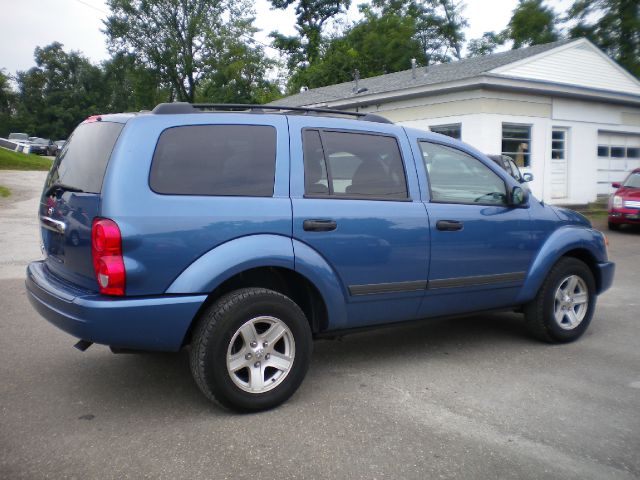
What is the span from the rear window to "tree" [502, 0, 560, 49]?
1343 inches

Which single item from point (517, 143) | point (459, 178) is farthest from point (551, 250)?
point (517, 143)

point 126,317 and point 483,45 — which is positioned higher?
point 483,45

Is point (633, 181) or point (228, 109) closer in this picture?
point (228, 109)

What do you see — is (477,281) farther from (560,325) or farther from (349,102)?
(349,102)

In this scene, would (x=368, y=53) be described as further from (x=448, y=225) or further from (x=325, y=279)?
(x=325, y=279)

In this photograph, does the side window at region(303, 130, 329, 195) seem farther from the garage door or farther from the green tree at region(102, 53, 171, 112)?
the green tree at region(102, 53, 171, 112)

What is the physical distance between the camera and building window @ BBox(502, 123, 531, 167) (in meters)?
17.3

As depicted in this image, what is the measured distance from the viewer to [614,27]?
1259 inches

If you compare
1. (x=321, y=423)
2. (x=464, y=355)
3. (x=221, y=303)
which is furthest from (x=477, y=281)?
(x=221, y=303)

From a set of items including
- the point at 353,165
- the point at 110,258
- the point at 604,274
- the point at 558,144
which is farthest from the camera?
the point at 558,144

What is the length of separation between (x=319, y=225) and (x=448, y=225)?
3.53 feet

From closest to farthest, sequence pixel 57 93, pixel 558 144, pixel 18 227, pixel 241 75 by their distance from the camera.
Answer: pixel 18 227 < pixel 558 144 < pixel 241 75 < pixel 57 93

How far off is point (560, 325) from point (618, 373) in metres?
0.72

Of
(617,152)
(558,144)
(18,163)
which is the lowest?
(18,163)
